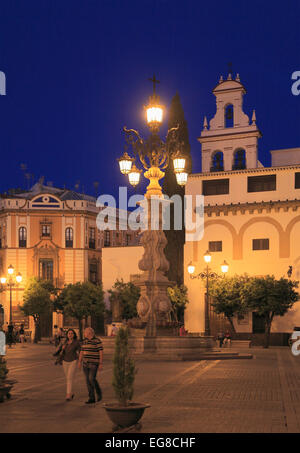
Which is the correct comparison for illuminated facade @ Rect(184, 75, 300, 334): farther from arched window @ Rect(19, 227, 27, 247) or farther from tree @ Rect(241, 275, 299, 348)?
arched window @ Rect(19, 227, 27, 247)

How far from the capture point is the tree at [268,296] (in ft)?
140

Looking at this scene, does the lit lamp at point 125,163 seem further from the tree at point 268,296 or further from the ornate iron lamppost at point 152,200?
the tree at point 268,296

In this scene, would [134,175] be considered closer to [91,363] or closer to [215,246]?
[91,363]

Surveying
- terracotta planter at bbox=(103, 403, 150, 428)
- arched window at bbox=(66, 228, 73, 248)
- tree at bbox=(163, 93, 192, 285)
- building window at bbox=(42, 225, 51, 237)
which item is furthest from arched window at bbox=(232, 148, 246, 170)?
terracotta planter at bbox=(103, 403, 150, 428)

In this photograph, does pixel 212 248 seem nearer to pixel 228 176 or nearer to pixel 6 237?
pixel 228 176

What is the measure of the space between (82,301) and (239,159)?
16156mm

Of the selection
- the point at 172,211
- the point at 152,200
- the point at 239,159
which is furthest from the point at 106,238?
the point at 152,200

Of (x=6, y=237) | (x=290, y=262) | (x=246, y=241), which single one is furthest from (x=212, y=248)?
(x=6, y=237)

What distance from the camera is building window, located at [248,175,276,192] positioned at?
Result: 46.8 meters

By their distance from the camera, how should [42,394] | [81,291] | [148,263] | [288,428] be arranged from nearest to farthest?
1. [288,428]
2. [42,394]
3. [148,263]
4. [81,291]

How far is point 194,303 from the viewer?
1903 inches

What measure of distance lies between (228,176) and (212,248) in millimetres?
5136

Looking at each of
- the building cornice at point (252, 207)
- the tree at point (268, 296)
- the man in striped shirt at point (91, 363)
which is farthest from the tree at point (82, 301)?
the man in striped shirt at point (91, 363)

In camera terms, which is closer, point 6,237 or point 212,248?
point 212,248
